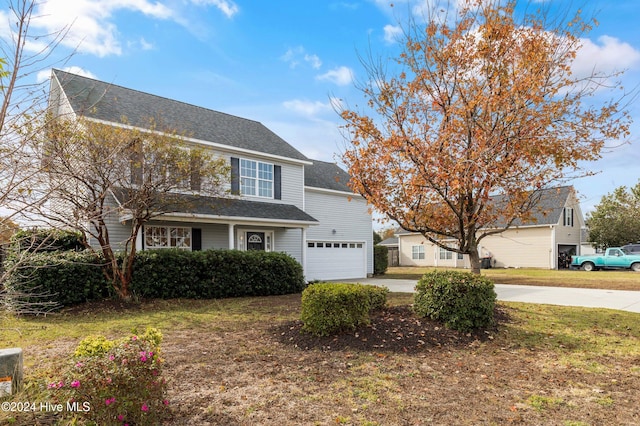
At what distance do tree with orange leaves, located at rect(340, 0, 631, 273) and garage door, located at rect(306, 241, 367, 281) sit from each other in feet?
34.7

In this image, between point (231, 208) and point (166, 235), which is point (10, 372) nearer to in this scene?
point (166, 235)

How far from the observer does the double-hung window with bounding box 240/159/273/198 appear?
1593 centimetres

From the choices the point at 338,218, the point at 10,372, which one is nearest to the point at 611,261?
the point at 338,218

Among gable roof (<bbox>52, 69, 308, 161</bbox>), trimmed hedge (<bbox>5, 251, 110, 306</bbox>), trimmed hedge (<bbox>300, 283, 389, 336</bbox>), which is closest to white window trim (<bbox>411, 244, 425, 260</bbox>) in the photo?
gable roof (<bbox>52, 69, 308, 161</bbox>)

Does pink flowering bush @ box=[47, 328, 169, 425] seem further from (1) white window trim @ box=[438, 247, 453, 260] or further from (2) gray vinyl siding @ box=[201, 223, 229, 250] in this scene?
(1) white window trim @ box=[438, 247, 453, 260]

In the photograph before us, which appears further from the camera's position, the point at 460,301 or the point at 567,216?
the point at 567,216

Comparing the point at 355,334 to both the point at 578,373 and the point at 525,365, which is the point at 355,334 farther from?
the point at 578,373

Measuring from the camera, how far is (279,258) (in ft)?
46.5

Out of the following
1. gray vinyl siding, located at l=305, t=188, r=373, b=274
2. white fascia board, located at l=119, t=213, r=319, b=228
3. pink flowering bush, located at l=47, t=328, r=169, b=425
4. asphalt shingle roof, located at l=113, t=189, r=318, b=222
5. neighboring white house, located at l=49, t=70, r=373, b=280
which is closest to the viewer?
pink flowering bush, located at l=47, t=328, r=169, b=425

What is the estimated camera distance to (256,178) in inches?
646

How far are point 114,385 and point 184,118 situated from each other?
14.4 metres

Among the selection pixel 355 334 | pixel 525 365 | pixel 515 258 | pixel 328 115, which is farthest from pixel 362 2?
pixel 515 258

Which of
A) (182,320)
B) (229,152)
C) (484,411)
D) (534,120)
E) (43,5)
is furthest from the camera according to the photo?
(229,152)

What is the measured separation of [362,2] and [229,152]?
819 cm
